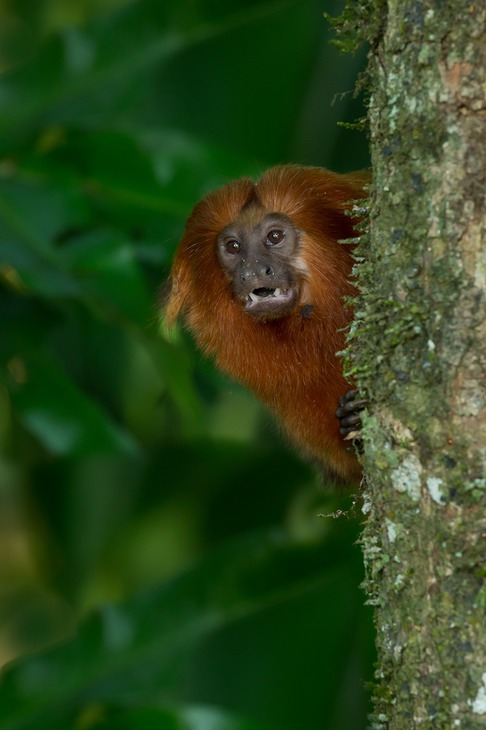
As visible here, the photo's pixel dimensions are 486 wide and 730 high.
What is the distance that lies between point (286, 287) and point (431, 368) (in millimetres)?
1469

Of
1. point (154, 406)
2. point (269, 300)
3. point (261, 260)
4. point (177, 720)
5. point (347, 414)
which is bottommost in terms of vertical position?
point (177, 720)

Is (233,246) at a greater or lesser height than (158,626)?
greater

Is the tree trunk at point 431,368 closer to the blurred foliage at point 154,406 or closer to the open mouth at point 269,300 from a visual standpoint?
the open mouth at point 269,300

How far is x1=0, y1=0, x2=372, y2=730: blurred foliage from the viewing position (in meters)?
3.85

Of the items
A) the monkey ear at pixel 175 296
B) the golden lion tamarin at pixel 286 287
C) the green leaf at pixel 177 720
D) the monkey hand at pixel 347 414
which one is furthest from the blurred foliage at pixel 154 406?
the monkey hand at pixel 347 414

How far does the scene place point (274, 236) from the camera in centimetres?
311

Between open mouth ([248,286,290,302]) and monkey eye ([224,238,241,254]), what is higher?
monkey eye ([224,238,241,254])

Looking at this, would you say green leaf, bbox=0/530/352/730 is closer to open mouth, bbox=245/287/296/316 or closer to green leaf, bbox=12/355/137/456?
green leaf, bbox=12/355/137/456

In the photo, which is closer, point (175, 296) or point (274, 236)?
point (274, 236)

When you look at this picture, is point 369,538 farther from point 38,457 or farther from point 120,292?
point 38,457

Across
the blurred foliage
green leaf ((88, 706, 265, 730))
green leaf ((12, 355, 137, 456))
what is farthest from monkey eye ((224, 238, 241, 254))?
A: green leaf ((88, 706, 265, 730))

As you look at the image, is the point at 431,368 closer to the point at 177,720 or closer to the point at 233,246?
the point at 233,246

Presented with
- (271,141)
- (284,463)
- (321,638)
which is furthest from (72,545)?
(271,141)

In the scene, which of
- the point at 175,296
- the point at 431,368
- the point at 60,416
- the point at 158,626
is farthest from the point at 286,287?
the point at 158,626
